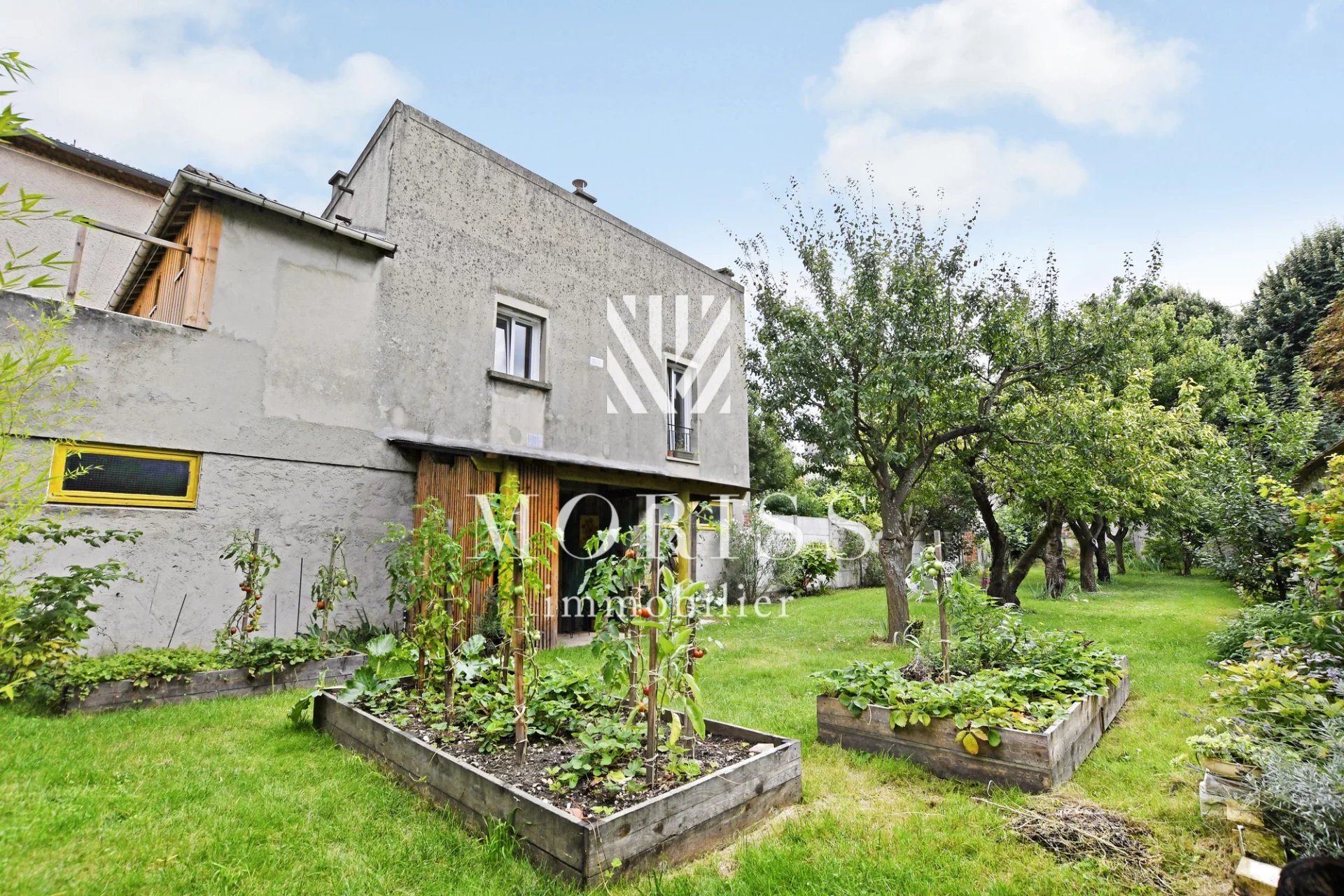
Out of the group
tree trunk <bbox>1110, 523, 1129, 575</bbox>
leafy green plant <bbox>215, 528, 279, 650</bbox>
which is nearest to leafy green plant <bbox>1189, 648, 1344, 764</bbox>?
leafy green plant <bbox>215, 528, 279, 650</bbox>

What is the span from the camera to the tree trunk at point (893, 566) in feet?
27.7

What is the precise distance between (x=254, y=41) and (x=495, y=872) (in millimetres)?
9052

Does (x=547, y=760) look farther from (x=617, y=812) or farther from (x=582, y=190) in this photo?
(x=582, y=190)

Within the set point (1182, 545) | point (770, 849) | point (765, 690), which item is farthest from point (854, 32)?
point (1182, 545)

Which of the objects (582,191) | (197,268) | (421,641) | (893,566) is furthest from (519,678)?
(582,191)

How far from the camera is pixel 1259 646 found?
18.5 ft

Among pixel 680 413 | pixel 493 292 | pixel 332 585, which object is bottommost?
pixel 332 585

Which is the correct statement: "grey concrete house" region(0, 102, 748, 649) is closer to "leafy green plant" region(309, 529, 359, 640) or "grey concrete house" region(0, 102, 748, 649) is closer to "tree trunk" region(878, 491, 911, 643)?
"leafy green plant" region(309, 529, 359, 640)

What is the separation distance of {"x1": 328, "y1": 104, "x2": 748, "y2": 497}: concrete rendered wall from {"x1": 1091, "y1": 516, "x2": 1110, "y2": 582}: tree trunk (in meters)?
13.1

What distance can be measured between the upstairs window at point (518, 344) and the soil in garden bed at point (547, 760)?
6213 millimetres

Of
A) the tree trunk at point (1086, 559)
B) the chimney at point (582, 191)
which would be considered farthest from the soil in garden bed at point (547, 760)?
the tree trunk at point (1086, 559)

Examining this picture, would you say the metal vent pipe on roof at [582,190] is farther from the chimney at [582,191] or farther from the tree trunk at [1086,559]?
the tree trunk at [1086,559]

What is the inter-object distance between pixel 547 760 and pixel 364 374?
237 inches

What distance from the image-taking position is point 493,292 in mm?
9195
